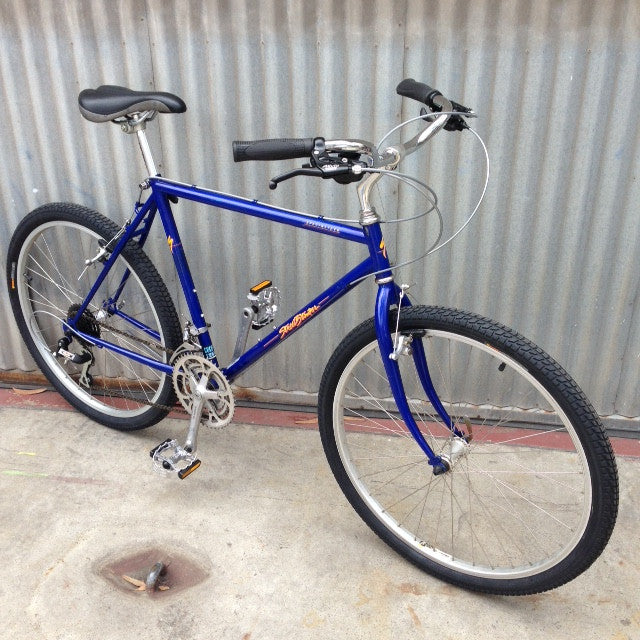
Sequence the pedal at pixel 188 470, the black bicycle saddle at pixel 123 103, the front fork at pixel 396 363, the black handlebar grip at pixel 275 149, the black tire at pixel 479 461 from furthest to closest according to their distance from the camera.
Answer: the pedal at pixel 188 470
the black bicycle saddle at pixel 123 103
the front fork at pixel 396 363
the black tire at pixel 479 461
the black handlebar grip at pixel 275 149

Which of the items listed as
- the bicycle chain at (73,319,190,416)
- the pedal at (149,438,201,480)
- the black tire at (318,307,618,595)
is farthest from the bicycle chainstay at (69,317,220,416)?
the black tire at (318,307,618,595)

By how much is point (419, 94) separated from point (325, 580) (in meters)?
1.61

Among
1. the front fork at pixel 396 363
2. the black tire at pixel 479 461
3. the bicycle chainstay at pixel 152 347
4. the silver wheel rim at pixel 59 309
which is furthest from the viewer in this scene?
the silver wheel rim at pixel 59 309

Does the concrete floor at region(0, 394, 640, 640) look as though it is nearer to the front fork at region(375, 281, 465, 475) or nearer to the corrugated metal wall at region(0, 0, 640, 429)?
the front fork at region(375, 281, 465, 475)

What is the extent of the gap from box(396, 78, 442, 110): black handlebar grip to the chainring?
1.18m

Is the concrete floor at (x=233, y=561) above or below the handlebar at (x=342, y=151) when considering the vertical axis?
below

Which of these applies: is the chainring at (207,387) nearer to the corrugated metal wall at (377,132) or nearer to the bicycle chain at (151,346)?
the bicycle chain at (151,346)

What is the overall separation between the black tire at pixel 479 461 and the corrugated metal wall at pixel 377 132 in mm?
302

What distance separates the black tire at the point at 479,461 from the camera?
1.77m

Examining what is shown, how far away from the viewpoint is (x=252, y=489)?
2.52m

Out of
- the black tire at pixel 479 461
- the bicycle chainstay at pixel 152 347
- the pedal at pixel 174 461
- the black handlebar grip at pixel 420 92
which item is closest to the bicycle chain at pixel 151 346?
the bicycle chainstay at pixel 152 347

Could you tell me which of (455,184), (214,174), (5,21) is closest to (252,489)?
(214,174)

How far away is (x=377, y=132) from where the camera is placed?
2.39 metres

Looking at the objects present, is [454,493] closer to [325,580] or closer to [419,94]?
[325,580]
